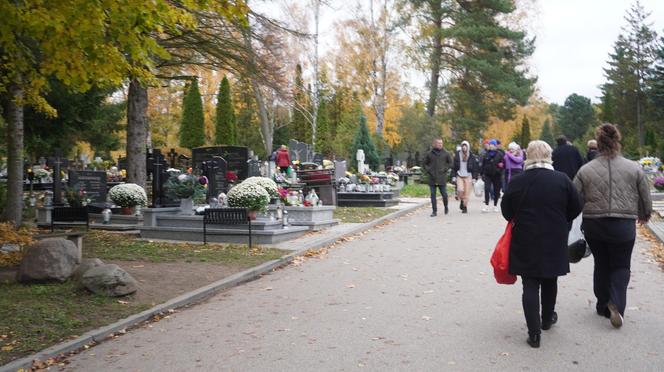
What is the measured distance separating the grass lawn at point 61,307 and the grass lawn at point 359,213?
6601 millimetres

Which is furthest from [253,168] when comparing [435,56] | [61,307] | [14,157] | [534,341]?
[435,56]

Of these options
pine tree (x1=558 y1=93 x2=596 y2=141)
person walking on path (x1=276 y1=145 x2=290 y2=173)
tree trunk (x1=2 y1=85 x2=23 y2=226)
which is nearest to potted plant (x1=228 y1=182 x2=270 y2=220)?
tree trunk (x1=2 y1=85 x2=23 y2=226)

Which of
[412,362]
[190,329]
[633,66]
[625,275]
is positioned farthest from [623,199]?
[633,66]

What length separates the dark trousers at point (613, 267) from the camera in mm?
6027

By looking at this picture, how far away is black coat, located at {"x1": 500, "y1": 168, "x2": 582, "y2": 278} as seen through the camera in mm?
5473

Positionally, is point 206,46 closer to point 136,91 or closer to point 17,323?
point 136,91

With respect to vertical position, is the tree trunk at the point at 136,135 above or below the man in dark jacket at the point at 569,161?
above

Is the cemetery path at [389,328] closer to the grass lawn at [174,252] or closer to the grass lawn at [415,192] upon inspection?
the grass lawn at [174,252]

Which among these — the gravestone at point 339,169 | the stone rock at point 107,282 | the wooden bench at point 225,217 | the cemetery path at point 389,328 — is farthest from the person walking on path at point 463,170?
the stone rock at point 107,282

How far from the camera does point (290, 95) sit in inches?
730

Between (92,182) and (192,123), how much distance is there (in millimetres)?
31118

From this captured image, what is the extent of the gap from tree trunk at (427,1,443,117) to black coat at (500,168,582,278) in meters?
37.5

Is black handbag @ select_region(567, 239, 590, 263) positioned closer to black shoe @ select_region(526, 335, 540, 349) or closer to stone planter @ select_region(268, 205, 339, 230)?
black shoe @ select_region(526, 335, 540, 349)

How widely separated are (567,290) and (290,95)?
11989 millimetres
